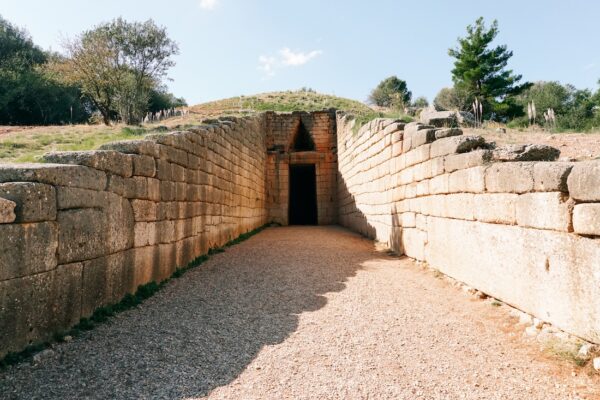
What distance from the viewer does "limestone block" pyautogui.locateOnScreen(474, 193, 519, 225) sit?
384 cm

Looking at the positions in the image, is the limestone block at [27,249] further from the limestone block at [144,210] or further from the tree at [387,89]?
the tree at [387,89]

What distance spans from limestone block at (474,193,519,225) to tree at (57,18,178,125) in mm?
19008

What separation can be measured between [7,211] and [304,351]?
2565 mm

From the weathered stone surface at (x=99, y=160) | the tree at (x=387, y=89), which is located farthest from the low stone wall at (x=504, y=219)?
the tree at (x=387, y=89)

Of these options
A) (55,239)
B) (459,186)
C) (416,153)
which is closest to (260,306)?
(55,239)

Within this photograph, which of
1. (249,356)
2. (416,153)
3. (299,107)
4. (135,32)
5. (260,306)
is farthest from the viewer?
(299,107)

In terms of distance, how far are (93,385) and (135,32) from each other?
2263 centimetres

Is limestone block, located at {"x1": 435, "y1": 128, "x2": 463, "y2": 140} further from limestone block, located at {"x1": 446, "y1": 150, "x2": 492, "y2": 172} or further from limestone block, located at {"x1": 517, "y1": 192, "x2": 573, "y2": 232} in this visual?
limestone block, located at {"x1": 517, "y1": 192, "x2": 573, "y2": 232}

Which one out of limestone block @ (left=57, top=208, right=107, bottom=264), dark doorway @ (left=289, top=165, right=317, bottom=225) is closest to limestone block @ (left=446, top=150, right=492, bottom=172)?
limestone block @ (left=57, top=208, right=107, bottom=264)

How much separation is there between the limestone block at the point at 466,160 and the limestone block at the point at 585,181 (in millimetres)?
1449

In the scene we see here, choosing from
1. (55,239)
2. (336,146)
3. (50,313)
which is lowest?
(50,313)

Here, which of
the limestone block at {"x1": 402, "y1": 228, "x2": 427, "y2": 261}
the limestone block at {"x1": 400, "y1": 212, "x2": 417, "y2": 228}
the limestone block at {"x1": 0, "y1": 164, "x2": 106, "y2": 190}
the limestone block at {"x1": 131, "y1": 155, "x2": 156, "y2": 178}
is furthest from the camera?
the limestone block at {"x1": 400, "y1": 212, "x2": 417, "y2": 228}

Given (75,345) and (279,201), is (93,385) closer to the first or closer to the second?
(75,345)

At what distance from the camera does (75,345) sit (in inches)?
125
